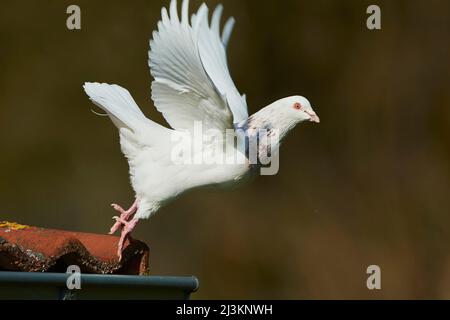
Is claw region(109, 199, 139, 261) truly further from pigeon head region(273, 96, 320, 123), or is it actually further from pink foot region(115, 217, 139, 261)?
pigeon head region(273, 96, 320, 123)

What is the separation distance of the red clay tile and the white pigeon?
203mm

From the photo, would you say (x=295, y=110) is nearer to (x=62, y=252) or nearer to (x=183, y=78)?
(x=183, y=78)

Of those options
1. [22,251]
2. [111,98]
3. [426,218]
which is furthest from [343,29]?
[22,251]

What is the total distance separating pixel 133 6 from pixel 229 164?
4135 mm

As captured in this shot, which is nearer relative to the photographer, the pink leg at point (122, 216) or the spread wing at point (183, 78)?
the spread wing at point (183, 78)

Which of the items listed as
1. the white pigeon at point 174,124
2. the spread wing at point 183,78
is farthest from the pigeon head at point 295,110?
the spread wing at point 183,78

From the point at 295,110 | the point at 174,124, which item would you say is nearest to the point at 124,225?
the point at 174,124

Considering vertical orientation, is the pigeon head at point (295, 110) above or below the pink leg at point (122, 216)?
above

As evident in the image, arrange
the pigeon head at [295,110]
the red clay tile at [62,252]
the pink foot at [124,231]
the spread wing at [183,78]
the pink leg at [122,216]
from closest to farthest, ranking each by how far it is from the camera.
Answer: the red clay tile at [62,252]
the pink foot at [124,231]
the spread wing at [183,78]
the pink leg at [122,216]
the pigeon head at [295,110]

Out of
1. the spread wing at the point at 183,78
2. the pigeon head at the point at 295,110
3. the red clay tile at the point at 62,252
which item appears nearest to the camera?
the red clay tile at the point at 62,252

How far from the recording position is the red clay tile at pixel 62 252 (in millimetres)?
3340

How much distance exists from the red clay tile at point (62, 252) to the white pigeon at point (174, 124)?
203 millimetres

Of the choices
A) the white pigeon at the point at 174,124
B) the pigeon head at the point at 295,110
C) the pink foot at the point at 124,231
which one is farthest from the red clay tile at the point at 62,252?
the pigeon head at the point at 295,110

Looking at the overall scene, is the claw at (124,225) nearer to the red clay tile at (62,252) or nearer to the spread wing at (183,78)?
the red clay tile at (62,252)
